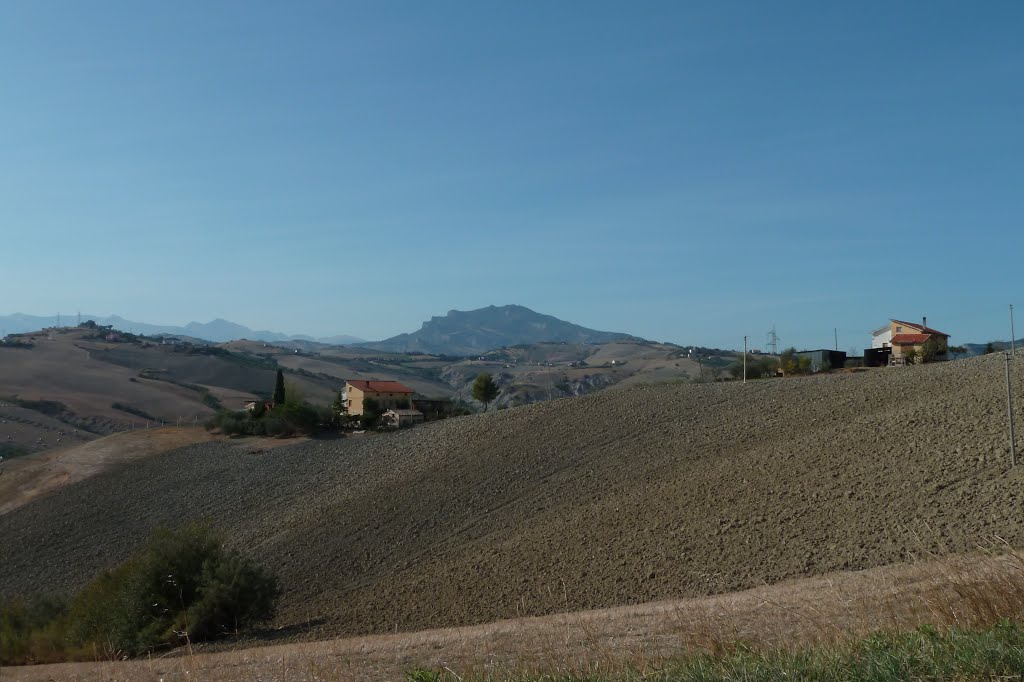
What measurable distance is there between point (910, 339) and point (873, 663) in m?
64.8

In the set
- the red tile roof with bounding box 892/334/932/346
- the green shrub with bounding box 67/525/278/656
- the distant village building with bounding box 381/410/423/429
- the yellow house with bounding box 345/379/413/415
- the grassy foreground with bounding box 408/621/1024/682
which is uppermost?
the red tile roof with bounding box 892/334/932/346

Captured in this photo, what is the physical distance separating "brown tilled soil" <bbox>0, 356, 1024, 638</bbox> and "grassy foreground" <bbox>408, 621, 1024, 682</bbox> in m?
9.46

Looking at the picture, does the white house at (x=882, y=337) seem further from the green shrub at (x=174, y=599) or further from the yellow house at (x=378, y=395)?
the green shrub at (x=174, y=599)

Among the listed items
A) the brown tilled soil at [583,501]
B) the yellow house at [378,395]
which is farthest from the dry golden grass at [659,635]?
the yellow house at [378,395]

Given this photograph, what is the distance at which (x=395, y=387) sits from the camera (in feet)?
251

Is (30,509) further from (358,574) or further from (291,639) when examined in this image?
(291,639)

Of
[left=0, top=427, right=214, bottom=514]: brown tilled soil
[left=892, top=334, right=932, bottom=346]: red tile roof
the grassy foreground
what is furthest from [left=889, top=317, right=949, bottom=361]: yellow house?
the grassy foreground

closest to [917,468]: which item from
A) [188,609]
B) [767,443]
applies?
[767,443]

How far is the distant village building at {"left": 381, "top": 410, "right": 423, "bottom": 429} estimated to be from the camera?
64213 millimetres

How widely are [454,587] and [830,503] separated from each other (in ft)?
38.4

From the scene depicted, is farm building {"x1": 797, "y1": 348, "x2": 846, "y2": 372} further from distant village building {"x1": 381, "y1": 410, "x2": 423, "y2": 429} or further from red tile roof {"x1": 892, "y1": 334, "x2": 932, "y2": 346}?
distant village building {"x1": 381, "y1": 410, "x2": 423, "y2": 429}

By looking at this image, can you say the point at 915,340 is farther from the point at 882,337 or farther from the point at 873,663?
the point at 873,663

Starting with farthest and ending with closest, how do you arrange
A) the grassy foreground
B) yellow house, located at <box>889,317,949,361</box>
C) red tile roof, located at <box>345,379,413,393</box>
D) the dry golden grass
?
red tile roof, located at <box>345,379,413,393</box>, yellow house, located at <box>889,317,949,361</box>, the dry golden grass, the grassy foreground

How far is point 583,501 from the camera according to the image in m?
35.2
